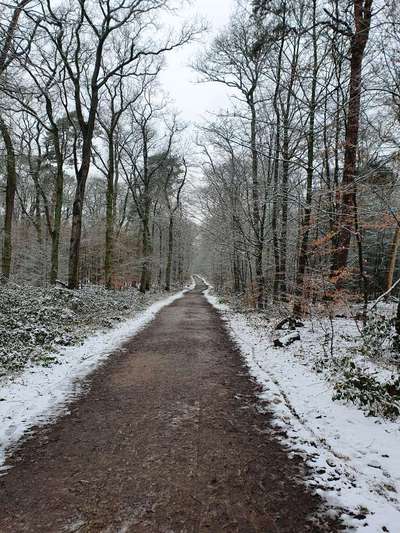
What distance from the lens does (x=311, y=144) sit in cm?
1020

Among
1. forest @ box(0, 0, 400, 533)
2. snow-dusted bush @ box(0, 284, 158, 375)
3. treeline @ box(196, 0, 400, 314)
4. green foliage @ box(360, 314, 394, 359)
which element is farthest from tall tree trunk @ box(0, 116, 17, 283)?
green foliage @ box(360, 314, 394, 359)

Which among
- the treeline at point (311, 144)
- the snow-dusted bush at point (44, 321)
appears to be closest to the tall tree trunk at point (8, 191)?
the snow-dusted bush at point (44, 321)

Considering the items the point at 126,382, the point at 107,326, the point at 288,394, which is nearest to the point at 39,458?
the point at 126,382

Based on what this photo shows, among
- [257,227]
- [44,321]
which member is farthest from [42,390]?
[257,227]

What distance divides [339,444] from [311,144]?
8452 mm

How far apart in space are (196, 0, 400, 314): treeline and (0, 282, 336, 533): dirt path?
405cm

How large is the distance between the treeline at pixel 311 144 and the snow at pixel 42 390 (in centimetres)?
508

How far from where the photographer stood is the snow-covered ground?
2.95 m

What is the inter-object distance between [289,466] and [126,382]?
3.47 meters

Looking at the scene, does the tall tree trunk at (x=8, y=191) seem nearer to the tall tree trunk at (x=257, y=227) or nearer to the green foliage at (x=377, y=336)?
the tall tree trunk at (x=257, y=227)

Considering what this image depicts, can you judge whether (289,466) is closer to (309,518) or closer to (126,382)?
(309,518)

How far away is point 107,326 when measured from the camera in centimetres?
1168

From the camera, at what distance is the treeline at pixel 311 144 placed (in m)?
7.23

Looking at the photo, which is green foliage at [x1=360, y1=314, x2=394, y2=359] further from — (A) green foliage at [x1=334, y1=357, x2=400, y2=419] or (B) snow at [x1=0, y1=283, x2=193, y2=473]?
(B) snow at [x1=0, y1=283, x2=193, y2=473]
